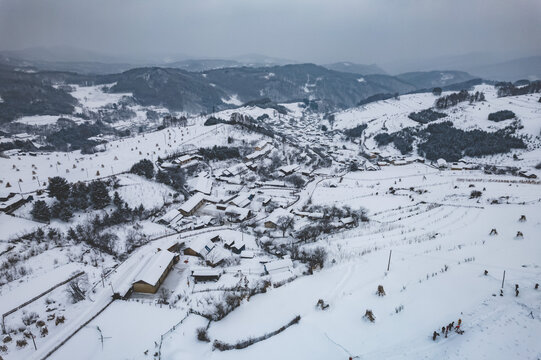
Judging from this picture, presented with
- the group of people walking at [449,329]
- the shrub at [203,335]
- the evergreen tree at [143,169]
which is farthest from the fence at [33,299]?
the evergreen tree at [143,169]

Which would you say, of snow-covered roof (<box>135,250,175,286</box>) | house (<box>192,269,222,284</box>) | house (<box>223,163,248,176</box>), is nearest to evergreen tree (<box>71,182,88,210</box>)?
snow-covered roof (<box>135,250,175,286</box>)

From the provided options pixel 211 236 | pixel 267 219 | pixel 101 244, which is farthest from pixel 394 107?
pixel 101 244

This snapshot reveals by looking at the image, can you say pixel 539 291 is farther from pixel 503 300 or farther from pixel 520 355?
pixel 520 355

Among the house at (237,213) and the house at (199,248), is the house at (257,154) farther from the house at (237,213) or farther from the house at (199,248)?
the house at (199,248)

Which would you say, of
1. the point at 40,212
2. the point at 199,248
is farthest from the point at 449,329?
the point at 40,212

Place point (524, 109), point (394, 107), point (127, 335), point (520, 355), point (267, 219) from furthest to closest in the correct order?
point (394, 107), point (524, 109), point (267, 219), point (127, 335), point (520, 355)

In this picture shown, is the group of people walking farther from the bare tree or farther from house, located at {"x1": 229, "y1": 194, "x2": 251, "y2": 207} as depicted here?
house, located at {"x1": 229, "y1": 194, "x2": 251, "y2": 207}

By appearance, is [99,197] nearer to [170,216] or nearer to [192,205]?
[170,216]
